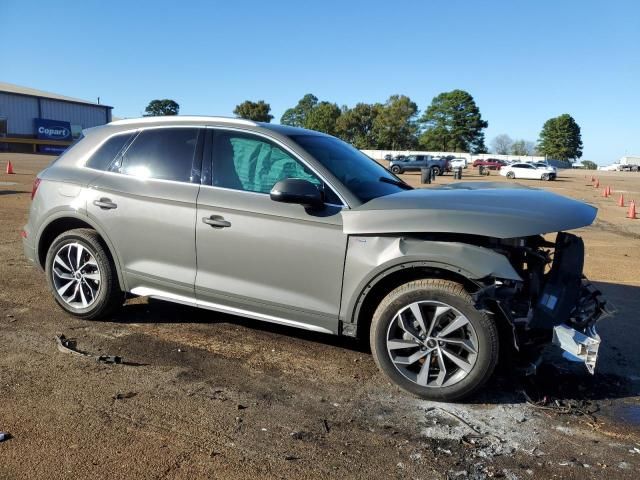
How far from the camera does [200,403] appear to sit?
3.43 meters

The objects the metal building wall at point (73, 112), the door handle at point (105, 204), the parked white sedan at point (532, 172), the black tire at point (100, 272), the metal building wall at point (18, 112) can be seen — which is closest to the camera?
the door handle at point (105, 204)

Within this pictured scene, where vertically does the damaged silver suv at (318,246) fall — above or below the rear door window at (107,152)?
below

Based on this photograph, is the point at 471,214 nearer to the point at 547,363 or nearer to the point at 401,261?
the point at 401,261

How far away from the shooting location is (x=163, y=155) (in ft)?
14.9

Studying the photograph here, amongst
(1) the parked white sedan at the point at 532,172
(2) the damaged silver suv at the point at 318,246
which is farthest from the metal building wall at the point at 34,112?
(2) the damaged silver suv at the point at 318,246

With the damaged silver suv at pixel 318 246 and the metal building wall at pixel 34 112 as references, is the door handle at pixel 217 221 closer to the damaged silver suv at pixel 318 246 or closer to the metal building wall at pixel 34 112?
the damaged silver suv at pixel 318 246

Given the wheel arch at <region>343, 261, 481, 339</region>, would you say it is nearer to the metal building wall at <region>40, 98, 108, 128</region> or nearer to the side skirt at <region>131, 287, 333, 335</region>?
the side skirt at <region>131, 287, 333, 335</region>

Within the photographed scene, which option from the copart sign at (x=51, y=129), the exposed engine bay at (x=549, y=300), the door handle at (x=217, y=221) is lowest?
the exposed engine bay at (x=549, y=300)

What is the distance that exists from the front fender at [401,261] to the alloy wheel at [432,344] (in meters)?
0.28

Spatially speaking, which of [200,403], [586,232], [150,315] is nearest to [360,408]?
[200,403]

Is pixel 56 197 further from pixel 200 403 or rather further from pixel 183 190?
pixel 200 403

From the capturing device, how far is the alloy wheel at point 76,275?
15.7 ft

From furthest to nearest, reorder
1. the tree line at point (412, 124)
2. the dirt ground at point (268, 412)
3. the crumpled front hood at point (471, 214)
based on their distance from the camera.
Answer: the tree line at point (412, 124) → the crumpled front hood at point (471, 214) → the dirt ground at point (268, 412)

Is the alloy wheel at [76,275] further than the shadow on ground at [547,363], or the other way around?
the alloy wheel at [76,275]
